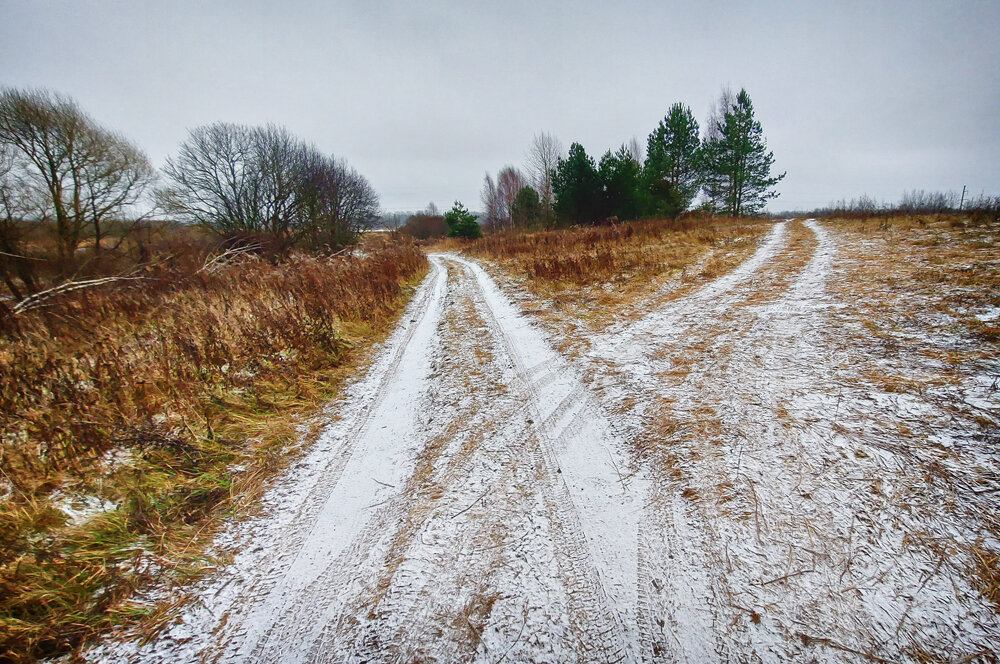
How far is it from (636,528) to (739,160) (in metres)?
37.4

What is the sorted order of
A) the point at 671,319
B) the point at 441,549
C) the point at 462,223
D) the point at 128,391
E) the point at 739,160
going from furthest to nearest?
the point at 462,223, the point at 739,160, the point at 671,319, the point at 128,391, the point at 441,549

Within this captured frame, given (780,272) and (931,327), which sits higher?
(780,272)

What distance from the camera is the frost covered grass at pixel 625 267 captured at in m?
7.04

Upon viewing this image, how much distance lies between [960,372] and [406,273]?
13880 mm

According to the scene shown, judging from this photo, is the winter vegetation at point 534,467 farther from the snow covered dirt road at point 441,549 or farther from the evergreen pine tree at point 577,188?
the evergreen pine tree at point 577,188

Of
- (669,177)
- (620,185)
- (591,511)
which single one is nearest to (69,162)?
(591,511)

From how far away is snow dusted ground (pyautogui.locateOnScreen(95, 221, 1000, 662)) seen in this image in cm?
156

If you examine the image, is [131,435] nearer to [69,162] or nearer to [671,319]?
[671,319]

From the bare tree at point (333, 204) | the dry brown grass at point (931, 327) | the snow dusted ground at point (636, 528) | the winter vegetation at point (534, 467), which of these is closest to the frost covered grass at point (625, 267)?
the winter vegetation at point (534, 467)

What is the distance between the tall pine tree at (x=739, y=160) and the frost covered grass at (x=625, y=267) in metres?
17.2

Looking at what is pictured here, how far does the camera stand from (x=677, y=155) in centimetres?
2897

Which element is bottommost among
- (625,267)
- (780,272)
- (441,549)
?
(441,549)

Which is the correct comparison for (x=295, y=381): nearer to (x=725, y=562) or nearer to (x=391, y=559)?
(x=391, y=559)

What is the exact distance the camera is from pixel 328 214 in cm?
2173
